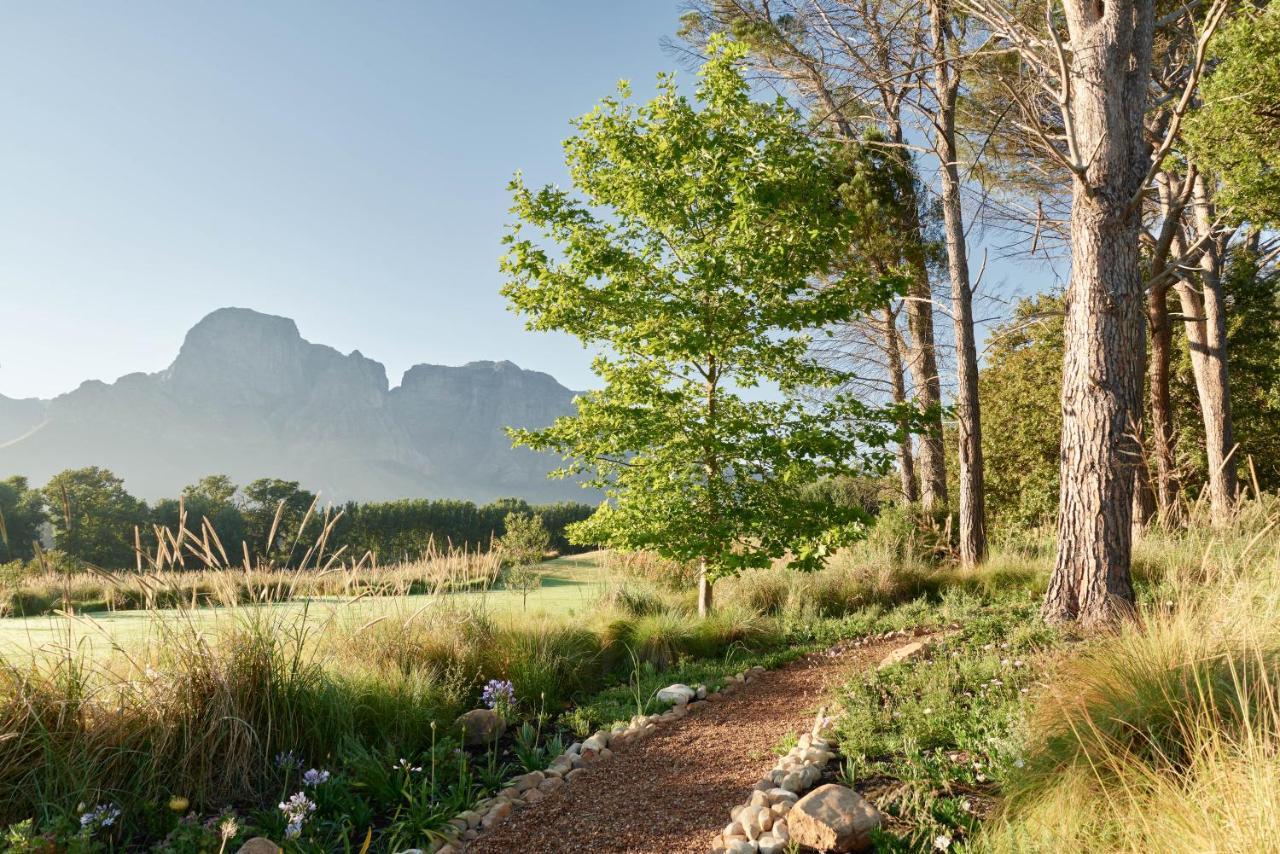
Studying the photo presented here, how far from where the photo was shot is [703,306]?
22.6ft

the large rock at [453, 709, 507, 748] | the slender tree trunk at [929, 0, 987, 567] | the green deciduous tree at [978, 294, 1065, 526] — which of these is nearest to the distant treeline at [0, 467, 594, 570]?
the green deciduous tree at [978, 294, 1065, 526]

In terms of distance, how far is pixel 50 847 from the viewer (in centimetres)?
268

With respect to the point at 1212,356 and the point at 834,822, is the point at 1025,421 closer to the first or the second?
the point at 1212,356

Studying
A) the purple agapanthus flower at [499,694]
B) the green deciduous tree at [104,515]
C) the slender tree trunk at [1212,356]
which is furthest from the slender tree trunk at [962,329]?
the green deciduous tree at [104,515]

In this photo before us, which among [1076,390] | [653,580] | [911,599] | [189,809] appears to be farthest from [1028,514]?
[189,809]

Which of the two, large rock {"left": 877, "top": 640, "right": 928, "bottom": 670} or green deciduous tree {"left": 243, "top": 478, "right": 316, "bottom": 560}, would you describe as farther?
green deciduous tree {"left": 243, "top": 478, "right": 316, "bottom": 560}

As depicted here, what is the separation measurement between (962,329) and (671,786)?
8.01 m

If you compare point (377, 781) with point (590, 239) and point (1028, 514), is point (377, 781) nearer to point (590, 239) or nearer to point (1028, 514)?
point (590, 239)

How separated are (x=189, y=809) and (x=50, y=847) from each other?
25.2 inches

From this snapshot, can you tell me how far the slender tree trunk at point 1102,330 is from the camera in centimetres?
527

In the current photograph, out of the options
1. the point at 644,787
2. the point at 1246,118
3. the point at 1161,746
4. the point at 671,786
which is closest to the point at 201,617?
the point at 644,787

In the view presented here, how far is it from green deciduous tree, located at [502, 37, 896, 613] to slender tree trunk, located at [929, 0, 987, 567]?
122 inches

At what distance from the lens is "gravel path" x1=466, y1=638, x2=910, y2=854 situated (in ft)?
9.77

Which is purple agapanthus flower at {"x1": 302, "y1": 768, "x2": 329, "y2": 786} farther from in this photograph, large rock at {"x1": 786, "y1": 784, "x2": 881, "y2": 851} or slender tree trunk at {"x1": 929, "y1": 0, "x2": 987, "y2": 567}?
slender tree trunk at {"x1": 929, "y1": 0, "x2": 987, "y2": 567}
